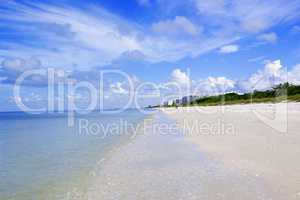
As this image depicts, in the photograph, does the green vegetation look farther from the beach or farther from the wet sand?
the wet sand

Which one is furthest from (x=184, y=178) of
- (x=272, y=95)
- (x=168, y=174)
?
(x=272, y=95)

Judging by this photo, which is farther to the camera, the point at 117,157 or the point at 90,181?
the point at 117,157

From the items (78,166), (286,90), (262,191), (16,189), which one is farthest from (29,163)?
(286,90)

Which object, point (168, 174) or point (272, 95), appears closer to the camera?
point (168, 174)

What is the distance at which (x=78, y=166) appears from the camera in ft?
31.9

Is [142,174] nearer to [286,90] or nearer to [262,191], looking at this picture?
[262,191]

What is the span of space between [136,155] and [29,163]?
139 inches

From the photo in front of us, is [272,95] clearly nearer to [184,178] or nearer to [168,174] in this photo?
[168,174]

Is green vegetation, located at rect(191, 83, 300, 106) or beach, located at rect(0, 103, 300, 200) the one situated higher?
green vegetation, located at rect(191, 83, 300, 106)

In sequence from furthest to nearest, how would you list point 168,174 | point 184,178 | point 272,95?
point 272,95
point 168,174
point 184,178

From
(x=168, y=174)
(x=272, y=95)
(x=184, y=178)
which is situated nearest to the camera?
(x=184, y=178)

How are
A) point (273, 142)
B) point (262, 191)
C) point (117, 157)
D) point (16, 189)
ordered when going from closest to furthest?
point (262, 191)
point (16, 189)
point (117, 157)
point (273, 142)

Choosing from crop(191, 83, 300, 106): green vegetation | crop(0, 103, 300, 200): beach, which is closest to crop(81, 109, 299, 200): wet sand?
crop(0, 103, 300, 200): beach

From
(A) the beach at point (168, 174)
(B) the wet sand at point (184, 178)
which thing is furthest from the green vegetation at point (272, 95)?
(B) the wet sand at point (184, 178)
